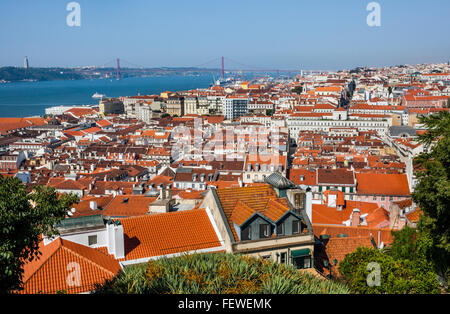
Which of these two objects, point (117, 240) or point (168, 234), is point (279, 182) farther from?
point (117, 240)

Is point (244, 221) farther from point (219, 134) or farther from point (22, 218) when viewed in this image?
point (219, 134)

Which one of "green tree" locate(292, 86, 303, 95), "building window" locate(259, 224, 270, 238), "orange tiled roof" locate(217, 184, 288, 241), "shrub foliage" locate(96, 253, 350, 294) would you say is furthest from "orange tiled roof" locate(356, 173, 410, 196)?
"green tree" locate(292, 86, 303, 95)

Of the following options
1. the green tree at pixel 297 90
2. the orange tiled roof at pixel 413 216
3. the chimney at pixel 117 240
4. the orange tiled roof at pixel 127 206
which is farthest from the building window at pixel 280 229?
the green tree at pixel 297 90

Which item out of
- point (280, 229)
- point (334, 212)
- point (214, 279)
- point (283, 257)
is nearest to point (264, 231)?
point (280, 229)

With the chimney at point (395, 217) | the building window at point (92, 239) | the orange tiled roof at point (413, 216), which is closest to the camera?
the building window at point (92, 239)

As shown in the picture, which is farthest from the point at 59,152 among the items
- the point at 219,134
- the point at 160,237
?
the point at 160,237

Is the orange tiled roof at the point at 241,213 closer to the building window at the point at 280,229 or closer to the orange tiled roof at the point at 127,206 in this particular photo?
the building window at the point at 280,229
